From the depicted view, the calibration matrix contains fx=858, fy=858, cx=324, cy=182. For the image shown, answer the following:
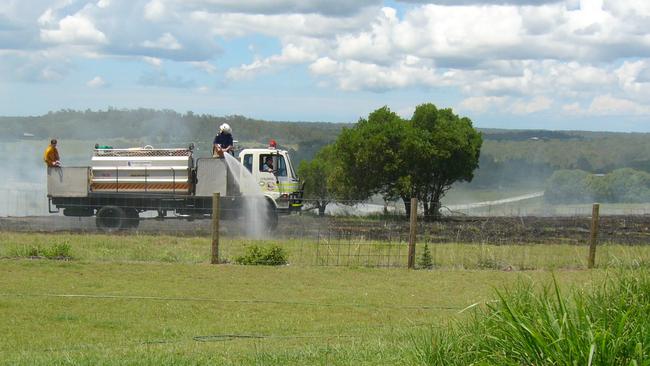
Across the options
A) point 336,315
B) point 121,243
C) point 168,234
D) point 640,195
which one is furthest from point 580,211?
point 336,315

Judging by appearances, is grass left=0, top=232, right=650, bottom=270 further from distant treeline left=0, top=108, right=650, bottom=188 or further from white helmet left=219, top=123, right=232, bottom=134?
distant treeline left=0, top=108, right=650, bottom=188

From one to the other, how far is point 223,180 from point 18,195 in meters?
8.26

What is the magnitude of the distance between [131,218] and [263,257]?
9431 mm

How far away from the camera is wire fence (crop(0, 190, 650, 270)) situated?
18.6 metres

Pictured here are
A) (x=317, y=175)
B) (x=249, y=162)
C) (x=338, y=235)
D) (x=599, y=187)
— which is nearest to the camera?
(x=338, y=235)

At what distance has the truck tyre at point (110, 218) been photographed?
84.3ft

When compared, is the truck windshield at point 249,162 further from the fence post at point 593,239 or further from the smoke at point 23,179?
the fence post at point 593,239

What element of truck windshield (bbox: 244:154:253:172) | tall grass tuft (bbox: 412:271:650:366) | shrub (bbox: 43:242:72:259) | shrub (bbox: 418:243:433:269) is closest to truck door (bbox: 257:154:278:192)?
truck windshield (bbox: 244:154:253:172)

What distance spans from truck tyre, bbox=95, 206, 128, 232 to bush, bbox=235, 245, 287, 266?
8928 millimetres

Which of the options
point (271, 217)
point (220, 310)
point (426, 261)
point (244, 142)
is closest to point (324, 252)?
point (426, 261)

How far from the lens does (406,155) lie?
3675cm

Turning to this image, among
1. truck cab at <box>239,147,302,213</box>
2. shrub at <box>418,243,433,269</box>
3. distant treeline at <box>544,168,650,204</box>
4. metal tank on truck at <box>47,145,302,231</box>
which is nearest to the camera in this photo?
shrub at <box>418,243,433,269</box>

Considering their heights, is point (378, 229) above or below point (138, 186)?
below

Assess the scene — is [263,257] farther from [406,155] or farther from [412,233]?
[406,155]
